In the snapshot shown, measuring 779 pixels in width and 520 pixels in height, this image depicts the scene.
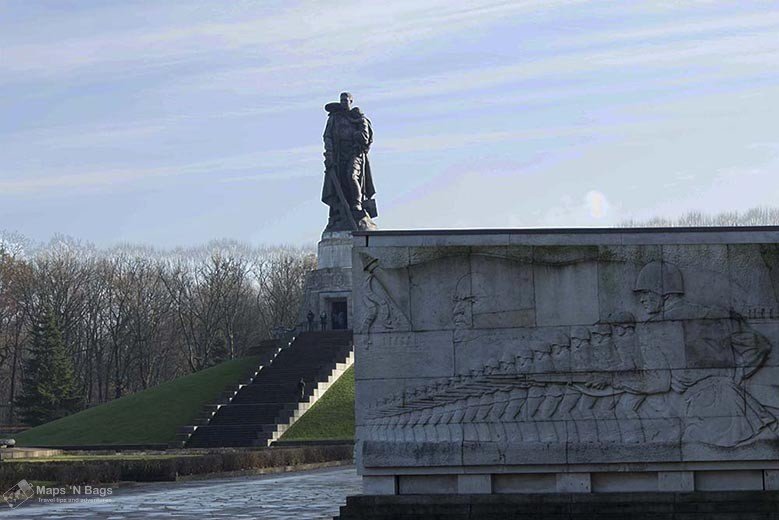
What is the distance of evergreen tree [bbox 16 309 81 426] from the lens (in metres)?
57.8

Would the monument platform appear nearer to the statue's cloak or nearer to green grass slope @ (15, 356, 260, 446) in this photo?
green grass slope @ (15, 356, 260, 446)

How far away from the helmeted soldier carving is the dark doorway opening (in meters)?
3.40

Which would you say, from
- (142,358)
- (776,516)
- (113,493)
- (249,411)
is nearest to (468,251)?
(776,516)

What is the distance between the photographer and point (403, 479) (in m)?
15.0

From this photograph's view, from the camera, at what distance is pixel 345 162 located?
5444 centimetres

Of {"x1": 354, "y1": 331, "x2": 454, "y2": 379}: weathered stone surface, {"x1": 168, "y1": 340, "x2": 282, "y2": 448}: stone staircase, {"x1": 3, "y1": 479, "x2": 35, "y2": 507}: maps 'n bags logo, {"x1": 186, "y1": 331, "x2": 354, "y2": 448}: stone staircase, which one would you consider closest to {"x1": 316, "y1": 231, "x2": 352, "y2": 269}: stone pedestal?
{"x1": 186, "y1": 331, "x2": 354, "y2": 448}: stone staircase

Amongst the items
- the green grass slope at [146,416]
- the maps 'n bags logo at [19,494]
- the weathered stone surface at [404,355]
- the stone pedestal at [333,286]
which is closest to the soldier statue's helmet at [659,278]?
the weathered stone surface at [404,355]

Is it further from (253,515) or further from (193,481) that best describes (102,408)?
(253,515)

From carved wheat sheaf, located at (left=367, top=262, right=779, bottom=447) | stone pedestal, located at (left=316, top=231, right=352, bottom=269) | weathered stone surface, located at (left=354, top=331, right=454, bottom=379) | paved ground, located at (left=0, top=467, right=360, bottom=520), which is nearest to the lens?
carved wheat sheaf, located at (left=367, top=262, right=779, bottom=447)

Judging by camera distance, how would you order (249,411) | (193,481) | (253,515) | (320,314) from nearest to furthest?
(253,515) → (193,481) → (249,411) → (320,314)

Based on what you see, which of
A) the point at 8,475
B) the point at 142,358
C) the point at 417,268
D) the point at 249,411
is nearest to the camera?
the point at 417,268

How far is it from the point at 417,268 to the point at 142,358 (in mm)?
59162

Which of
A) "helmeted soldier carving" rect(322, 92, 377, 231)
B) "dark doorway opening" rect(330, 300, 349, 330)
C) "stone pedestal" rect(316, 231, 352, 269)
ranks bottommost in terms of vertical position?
"dark doorway opening" rect(330, 300, 349, 330)

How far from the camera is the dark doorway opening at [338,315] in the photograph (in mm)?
52906
